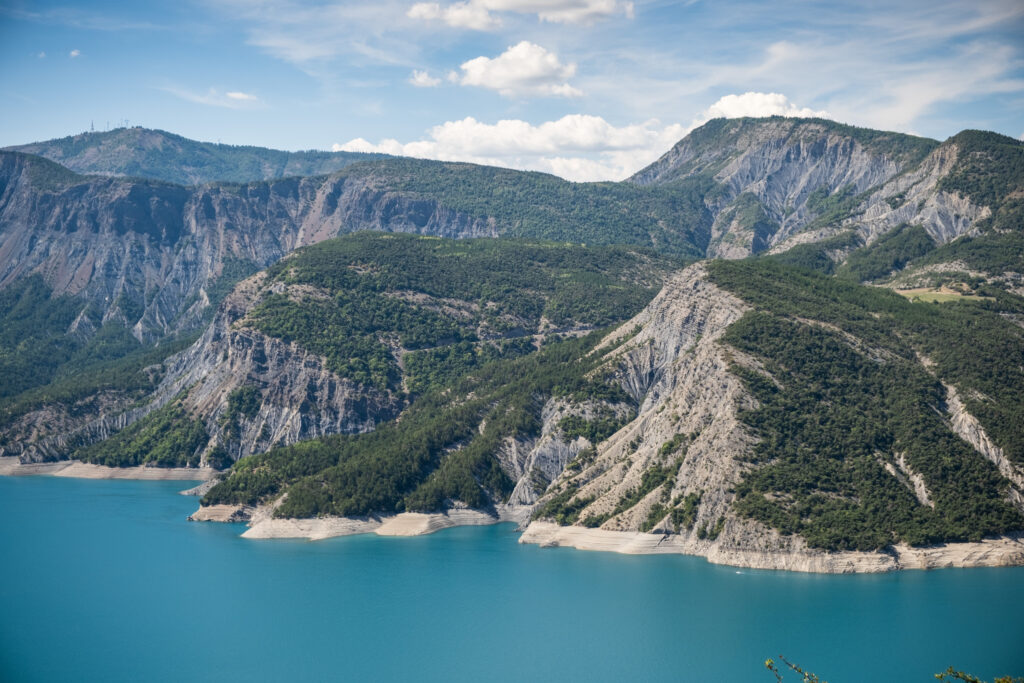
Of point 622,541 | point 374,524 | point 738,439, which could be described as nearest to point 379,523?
point 374,524

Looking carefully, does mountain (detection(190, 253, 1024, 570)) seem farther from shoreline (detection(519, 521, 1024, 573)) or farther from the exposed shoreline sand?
the exposed shoreline sand

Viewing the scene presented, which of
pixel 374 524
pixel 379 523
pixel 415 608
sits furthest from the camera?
pixel 379 523

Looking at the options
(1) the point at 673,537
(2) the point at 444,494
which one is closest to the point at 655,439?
(1) the point at 673,537

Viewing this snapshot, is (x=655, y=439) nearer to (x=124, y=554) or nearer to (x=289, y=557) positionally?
(x=289, y=557)

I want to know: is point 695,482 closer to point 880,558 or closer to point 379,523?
point 880,558

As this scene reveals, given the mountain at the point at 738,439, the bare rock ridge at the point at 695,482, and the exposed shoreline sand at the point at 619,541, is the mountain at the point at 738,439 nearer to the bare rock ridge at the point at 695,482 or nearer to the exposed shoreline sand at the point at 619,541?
the bare rock ridge at the point at 695,482

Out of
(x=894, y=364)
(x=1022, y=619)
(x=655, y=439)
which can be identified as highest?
(x=894, y=364)

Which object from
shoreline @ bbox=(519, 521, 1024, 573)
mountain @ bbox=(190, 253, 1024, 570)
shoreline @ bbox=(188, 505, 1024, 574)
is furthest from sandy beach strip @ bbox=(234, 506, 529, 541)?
shoreline @ bbox=(519, 521, 1024, 573)

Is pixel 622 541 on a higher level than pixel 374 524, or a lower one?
higher
